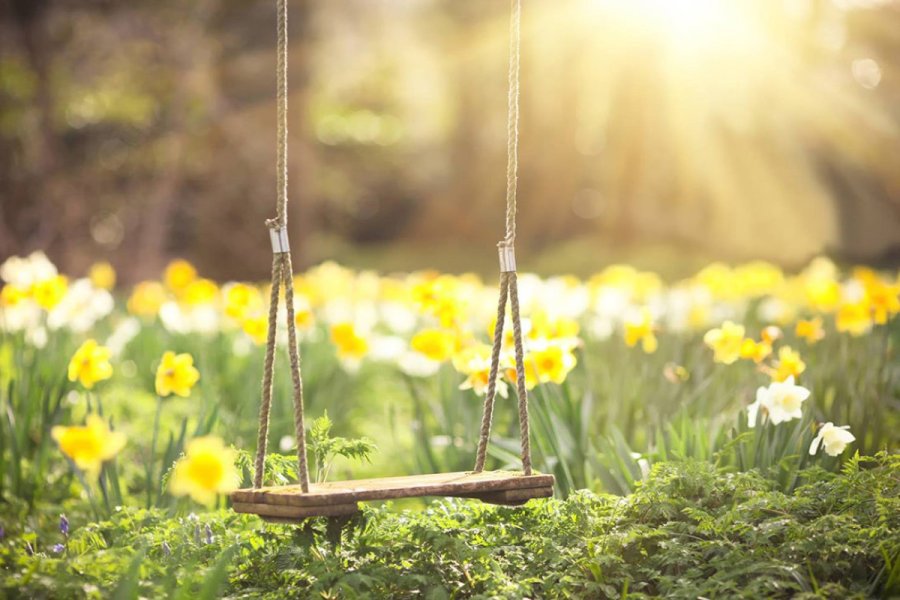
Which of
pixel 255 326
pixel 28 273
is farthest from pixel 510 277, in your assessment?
pixel 28 273

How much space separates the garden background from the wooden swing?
11 cm

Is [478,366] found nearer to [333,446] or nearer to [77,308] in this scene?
[333,446]

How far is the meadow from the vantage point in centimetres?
204

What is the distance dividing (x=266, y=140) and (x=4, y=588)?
935 centimetres

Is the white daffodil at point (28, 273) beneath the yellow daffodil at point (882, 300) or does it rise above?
above

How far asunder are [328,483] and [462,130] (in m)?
15.0

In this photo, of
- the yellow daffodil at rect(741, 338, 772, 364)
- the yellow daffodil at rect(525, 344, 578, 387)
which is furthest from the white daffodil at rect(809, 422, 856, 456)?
the yellow daffodil at rect(525, 344, 578, 387)

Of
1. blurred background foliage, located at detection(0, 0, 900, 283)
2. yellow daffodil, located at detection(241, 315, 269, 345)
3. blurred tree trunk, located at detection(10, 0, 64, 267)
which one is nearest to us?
yellow daffodil, located at detection(241, 315, 269, 345)

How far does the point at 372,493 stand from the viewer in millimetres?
1988

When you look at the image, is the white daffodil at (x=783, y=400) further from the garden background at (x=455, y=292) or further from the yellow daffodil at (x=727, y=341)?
the yellow daffodil at (x=727, y=341)

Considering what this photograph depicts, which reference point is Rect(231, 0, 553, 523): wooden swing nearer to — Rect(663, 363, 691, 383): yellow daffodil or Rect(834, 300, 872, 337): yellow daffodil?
Rect(663, 363, 691, 383): yellow daffodil

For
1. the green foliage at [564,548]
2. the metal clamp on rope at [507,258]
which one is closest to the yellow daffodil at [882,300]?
the green foliage at [564,548]

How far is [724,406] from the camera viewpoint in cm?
372

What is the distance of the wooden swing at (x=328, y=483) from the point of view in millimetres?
1968
